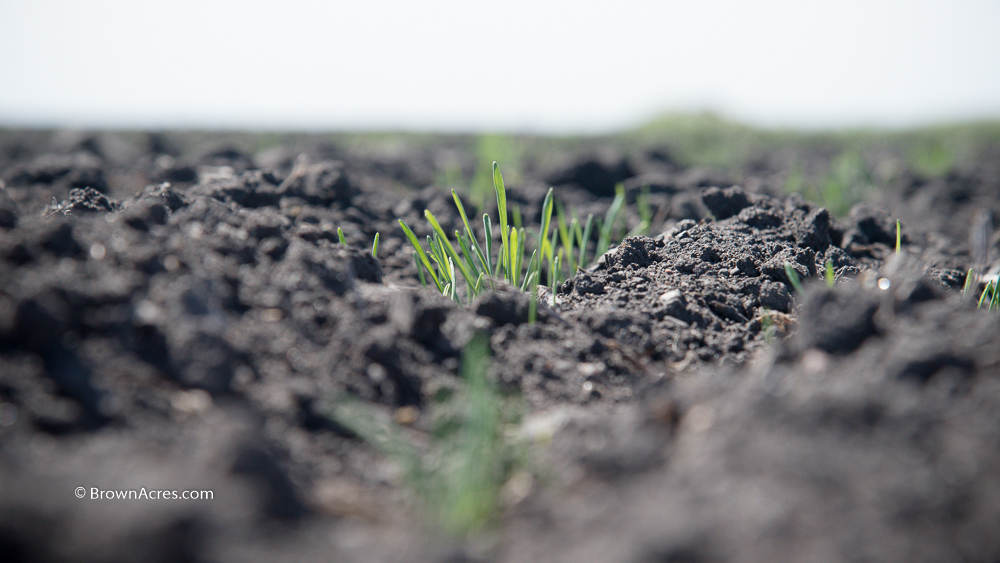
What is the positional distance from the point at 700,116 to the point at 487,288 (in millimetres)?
15281

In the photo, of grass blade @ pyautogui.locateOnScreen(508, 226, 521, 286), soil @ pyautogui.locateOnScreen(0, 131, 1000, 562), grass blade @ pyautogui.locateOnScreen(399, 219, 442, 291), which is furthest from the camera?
grass blade @ pyautogui.locateOnScreen(508, 226, 521, 286)

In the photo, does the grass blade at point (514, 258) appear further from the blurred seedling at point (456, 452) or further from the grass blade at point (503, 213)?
the blurred seedling at point (456, 452)

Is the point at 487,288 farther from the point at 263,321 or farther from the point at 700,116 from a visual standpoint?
the point at 700,116

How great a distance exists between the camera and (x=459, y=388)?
1.29m

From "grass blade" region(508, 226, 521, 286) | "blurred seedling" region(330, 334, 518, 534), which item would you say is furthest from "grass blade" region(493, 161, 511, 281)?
"blurred seedling" region(330, 334, 518, 534)

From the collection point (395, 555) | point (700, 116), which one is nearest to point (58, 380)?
point (395, 555)

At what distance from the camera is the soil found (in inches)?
30.6

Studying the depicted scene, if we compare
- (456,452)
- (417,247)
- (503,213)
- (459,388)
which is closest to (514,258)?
(503,213)

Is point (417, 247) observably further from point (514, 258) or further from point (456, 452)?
point (456, 452)

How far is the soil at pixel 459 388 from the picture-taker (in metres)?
0.78

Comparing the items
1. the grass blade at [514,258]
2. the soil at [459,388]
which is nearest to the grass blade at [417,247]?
the soil at [459,388]

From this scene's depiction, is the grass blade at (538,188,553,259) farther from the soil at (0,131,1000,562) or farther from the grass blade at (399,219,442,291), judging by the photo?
the grass blade at (399,219,442,291)

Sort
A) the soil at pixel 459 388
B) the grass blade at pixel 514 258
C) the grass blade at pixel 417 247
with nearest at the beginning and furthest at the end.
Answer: the soil at pixel 459 388 < the grass blade at pixel 417 247 < the grass blade at pixel 514 258

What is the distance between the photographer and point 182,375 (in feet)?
3.51
